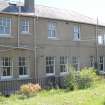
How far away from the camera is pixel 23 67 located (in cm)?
2708

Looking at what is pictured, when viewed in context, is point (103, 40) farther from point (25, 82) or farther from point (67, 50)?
point (25, 82)

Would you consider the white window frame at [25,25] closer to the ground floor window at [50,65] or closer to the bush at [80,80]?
the ground floor window at [50,65]

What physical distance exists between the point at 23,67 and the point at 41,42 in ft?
10.8

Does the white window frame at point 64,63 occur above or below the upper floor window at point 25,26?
below

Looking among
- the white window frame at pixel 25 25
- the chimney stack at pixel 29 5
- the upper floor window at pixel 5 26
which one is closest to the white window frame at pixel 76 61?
the white window frame at pixel 25 25

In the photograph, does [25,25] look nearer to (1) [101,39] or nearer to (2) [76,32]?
(2) [76,32]

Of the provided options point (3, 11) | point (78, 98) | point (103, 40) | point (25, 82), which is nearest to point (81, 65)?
point (103, 40)

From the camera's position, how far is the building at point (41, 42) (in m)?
26.0

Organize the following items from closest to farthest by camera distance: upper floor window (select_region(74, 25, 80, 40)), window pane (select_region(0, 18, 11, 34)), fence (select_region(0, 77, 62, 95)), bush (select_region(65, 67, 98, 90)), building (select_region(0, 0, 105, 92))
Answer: bush (select_region(65, 67, 98, 90)) → fence (select_region(0, 77, 62, 95)) → window pane (select_region(0, 18, 11, 34)) → building (select_region(0, 0, 105, 92)) → upper floor window (select_region(74, 25, 80, 40))

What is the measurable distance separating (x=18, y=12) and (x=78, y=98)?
14468 mm

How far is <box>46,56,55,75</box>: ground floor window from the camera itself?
29.3 m

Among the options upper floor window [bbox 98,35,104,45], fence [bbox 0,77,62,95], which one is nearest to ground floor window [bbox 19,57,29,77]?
fence [bbox 0,77,62,95]

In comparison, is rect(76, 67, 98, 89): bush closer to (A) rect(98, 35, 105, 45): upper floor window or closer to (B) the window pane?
(B) the window pane

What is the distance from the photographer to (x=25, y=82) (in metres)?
26.4
